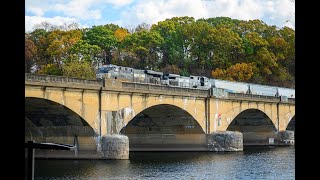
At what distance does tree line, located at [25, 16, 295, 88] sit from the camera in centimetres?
8175

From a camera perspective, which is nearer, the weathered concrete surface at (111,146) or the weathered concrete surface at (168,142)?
the weathered concrete surface at (111,146)

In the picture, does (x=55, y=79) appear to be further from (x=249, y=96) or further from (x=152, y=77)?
(x=249, y=96)

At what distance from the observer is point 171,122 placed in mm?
54344

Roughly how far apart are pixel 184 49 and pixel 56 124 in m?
62.0

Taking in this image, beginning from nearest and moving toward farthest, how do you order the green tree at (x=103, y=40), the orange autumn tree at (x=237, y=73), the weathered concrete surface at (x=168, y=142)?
the weathered concrete surface at (x=168, y=142)
the green tree at (x=103, y=40)
the orange autumn tree at (x=237, y=73)

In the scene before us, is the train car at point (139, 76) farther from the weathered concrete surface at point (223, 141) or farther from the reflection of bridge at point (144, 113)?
the weathered concrete surface at point (223, 141)

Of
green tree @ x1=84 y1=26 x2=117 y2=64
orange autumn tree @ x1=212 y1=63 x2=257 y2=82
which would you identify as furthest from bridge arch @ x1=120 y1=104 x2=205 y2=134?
orange autumn tree @ x1=212 y1=63 x2=257 y2=82

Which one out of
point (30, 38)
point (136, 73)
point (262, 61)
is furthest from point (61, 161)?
point (262, 61)

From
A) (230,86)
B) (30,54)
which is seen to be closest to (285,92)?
(230,86)

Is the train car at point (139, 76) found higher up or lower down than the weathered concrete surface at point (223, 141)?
higher up

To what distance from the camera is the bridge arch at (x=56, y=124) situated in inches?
1535

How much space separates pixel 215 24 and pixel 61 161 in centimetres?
8220

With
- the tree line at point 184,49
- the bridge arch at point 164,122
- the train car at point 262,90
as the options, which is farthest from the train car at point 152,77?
the tree line at point 184,49
